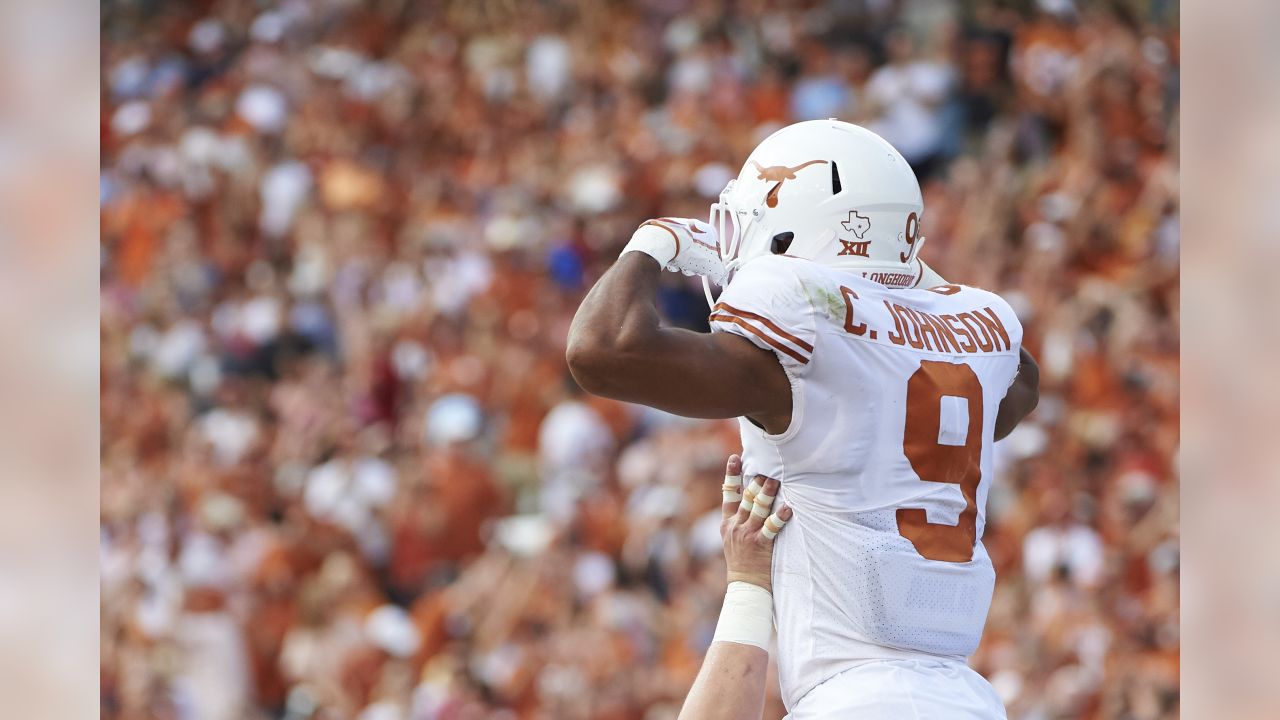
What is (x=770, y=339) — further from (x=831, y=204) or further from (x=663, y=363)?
(x=831, y=204)

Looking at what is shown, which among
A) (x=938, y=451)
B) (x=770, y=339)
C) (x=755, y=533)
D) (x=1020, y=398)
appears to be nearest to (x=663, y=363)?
(x=770, y=339)

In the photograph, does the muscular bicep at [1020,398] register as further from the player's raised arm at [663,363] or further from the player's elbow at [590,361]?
the player's elbow at [590,361]

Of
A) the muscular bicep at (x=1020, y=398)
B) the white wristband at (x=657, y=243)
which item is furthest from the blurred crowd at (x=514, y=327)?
the white wristband at (x=657, y=243)

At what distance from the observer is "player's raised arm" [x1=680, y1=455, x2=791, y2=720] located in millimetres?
2855

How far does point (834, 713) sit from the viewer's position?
2.70 meters

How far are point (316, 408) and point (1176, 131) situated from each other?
555 centimetres

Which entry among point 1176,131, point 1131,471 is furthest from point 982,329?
point 1176,131

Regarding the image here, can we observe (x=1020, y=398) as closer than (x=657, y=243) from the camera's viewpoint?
No

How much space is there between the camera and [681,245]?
9.66ft

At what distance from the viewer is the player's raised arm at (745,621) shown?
2855mm

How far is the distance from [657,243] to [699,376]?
1.39ft

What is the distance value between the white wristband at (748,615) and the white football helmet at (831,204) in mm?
655

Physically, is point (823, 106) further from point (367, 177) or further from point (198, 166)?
point (198, 166)
